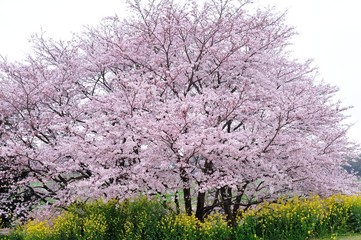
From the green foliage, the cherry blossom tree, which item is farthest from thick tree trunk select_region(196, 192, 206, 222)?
the green foliage

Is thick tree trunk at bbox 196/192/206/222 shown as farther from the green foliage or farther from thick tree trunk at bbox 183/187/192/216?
the green foliage

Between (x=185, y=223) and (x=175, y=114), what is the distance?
2464 millimetres

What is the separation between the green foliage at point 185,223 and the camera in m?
9.28

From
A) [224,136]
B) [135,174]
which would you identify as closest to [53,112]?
[135,174]

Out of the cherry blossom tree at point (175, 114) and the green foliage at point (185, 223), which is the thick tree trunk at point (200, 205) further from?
the green foliage at point (185, 223)

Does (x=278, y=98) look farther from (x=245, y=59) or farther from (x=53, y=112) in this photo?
(x=53, y=112)

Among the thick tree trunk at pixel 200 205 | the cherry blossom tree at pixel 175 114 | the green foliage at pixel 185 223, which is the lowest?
the green foliage at pixel 185 223

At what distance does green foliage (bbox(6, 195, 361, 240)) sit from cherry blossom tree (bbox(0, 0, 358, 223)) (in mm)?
509

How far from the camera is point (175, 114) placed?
8484mm

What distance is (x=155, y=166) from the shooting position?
30.4ft

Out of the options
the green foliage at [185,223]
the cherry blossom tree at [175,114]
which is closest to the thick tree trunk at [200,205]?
the cherry blossom tree at [175,114]

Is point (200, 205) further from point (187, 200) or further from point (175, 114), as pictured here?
point (175, 114)

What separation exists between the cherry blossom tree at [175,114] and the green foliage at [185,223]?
1.67 feet

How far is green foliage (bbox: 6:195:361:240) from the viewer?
9.28 m
